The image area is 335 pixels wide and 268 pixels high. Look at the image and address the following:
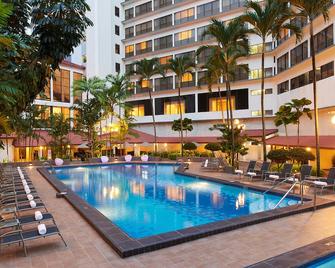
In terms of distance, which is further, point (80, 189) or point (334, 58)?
point (334, 58)

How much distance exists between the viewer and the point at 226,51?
22078mm

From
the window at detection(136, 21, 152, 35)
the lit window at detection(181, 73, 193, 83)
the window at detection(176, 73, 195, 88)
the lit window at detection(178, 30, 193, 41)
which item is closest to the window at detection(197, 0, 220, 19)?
the lit window at detection(178, 30, 193, 41)

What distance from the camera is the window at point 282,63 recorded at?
31603 mm

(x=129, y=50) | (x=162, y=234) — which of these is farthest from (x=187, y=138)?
(x=162, y=234)

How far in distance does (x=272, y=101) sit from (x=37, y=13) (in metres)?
31.4

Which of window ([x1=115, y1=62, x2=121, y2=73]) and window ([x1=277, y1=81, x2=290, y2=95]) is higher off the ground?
window ([x1=115, y1=62, x2=121, y2=73])

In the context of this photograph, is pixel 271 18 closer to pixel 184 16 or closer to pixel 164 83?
pixel 184 16

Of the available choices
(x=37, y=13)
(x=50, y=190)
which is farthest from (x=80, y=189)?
(x=37, y=13)

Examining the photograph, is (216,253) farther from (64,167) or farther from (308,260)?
(64,167)

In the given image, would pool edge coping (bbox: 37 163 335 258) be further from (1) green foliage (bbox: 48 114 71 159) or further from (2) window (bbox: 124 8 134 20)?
(2) window (bbox: 124 8 134 20)

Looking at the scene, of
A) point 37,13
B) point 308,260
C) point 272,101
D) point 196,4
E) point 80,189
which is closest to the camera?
point 308,260

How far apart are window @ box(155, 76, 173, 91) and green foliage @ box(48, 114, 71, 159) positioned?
16735 millimetres

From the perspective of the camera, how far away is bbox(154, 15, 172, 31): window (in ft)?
148

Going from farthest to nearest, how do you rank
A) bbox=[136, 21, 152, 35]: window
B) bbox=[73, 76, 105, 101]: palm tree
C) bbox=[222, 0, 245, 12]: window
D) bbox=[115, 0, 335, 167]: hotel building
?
bbox=[136, 21, 152, 35]: window → bbox=[222, 0, 245, 12]: window → bbox=[73, 76, 105, 101]: palm tree → bbox=[115, 0, 335, 167]: hotel building
